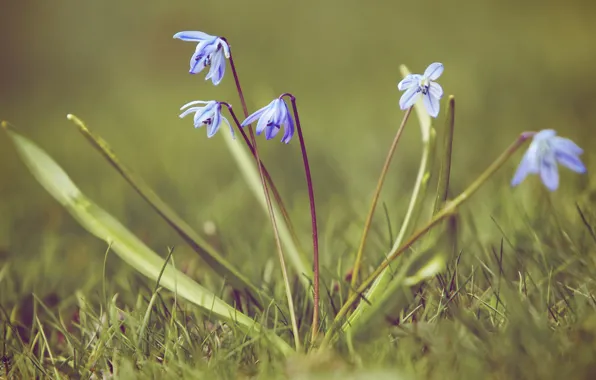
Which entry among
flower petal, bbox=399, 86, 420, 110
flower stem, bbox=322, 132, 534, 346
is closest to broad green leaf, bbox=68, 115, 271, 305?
flower stem, bbox=322, 132, 534, 346

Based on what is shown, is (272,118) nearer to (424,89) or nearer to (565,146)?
(424,89)

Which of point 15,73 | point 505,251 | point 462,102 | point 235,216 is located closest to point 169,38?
point 15,73

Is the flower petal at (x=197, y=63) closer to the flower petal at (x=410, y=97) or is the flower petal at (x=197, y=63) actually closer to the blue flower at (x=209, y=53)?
the blue flower at (x=209, y=53)

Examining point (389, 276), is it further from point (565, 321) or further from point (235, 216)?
point (235, 216)

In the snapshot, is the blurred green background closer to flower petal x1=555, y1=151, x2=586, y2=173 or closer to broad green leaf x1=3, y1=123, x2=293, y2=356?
broad green leaf x1=3, y1=123, x2=293, y2=356

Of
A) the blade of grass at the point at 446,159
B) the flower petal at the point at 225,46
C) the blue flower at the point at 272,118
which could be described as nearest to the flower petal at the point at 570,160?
the blade of grass at the point at 446,159

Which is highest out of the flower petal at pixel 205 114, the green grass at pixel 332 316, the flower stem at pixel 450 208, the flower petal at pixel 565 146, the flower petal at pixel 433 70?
the flower petal at pixel 433 70
